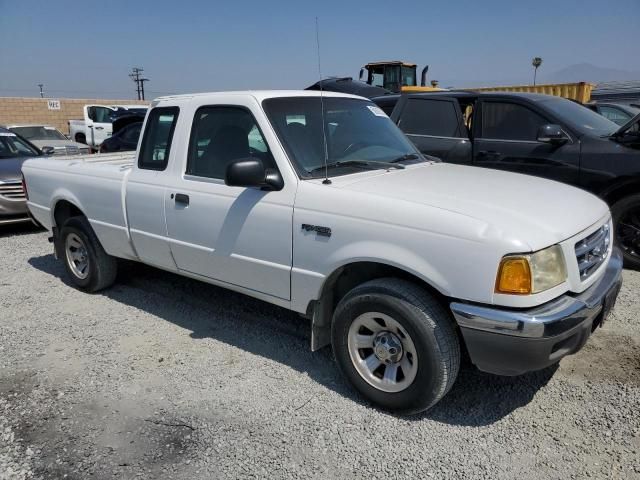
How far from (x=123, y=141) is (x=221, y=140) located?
954 cm

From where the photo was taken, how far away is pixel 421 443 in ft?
9.38

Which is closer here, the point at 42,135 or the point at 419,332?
the point at 419,332

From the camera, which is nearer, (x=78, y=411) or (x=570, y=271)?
(x=570, y=271)

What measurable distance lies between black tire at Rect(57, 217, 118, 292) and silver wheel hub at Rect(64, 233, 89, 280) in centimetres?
2

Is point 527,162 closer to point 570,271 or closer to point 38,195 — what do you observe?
point 570,271

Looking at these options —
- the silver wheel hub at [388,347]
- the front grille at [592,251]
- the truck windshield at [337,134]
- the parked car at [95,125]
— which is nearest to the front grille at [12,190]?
the truck windshield at [337,134]

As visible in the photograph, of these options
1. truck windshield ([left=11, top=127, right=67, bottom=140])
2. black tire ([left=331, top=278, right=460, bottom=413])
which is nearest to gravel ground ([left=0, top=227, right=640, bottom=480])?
black tire ([left=331, top=278, right=460, bottom=413])

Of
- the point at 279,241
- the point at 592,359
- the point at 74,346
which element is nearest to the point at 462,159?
the point at 592,359

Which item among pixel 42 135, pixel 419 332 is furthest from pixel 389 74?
pixel 419 332

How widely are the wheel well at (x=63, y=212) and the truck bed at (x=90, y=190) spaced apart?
5 centimetres

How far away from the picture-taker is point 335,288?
3445mm

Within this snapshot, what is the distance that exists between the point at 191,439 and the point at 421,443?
4.19 ft

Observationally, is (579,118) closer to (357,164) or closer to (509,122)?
(509,122)

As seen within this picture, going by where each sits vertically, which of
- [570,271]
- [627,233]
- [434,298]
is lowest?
[627,233]
